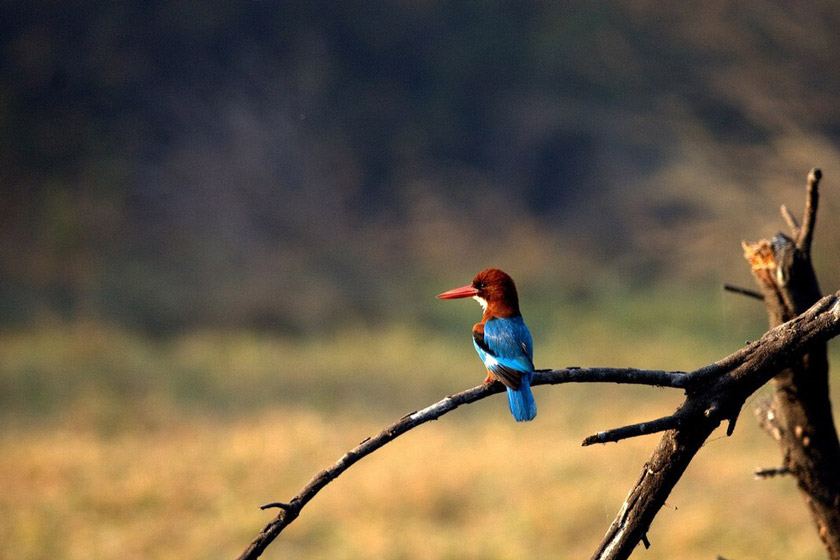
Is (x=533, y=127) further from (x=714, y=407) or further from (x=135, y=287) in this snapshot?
(x=714, y=407)

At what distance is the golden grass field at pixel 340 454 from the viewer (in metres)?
4.93

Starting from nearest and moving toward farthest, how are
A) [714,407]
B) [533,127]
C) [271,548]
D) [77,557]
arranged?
[714,407] → [77,557] → [271,548] → [533,127]

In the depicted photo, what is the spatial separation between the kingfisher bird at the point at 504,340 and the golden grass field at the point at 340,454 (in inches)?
113

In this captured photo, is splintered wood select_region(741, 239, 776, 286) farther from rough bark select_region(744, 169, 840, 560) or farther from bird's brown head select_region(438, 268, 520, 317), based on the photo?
bird's brown head select_region(438, 268, 520, 317)

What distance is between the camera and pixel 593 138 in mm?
14984

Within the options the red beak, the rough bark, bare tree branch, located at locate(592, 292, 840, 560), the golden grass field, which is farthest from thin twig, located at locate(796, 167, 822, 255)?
the golden grass field

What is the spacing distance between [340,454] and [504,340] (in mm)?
4012

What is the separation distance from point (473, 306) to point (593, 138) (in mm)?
5672

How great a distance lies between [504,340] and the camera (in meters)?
1.99

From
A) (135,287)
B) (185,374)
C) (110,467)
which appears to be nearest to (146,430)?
(110,467)

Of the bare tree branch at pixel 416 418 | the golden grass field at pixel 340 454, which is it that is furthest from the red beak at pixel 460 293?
the golden grass field at pixel 340 454

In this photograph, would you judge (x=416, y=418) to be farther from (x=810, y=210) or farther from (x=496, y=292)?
(x=810, y=210)

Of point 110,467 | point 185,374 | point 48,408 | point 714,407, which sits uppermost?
point 185,374

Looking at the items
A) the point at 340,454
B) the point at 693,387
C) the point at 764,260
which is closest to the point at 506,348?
the point at 693,387
